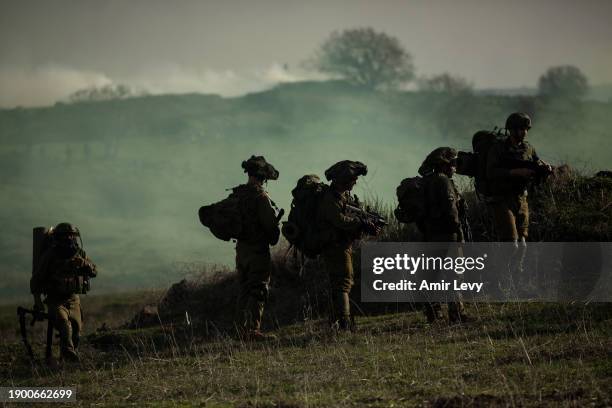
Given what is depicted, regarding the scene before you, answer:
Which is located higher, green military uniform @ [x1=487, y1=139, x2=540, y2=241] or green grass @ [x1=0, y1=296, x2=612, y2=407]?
green military uniform @ [x1=487, y1=139, x2=540, y2=241]

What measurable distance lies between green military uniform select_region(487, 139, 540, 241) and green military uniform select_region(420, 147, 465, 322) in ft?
2.17

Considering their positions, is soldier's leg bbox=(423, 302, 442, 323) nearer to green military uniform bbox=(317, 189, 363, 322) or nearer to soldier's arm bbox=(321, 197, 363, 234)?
green military uniform bbox=(317, 189, 363, 322)

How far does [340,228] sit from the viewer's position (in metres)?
12.8

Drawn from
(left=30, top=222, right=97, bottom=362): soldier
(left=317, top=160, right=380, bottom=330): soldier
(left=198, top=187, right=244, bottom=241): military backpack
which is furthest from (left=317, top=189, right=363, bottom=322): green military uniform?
(left=30, top=222, right=97, bottom=362): soldier

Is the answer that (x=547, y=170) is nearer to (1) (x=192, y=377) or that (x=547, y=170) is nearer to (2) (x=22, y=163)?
(1) (x=192, y=377)

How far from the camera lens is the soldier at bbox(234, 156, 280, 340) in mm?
13047

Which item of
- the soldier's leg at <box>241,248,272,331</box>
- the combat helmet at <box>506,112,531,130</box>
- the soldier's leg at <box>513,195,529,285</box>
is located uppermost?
the combat helmet at <box>506,112,531,130</box>

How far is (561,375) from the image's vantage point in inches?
380

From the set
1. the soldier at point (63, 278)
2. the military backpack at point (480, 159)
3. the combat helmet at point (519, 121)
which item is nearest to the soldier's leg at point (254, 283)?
the soldier at point (63, 278)

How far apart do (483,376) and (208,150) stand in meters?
71.0

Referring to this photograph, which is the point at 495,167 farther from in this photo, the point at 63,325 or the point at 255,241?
the point at 63,325

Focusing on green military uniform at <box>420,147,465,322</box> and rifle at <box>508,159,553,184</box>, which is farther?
rifle at <box>508,159,553,184</box>

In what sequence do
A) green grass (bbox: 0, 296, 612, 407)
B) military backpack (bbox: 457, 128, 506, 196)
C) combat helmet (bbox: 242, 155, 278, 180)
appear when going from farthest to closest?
military backpack (bbox: 457, 128, 506, 196) < combat helmet (bbox: 242, 155, 278, 180) < green grass (bbox: 0, 296, 612, 407)

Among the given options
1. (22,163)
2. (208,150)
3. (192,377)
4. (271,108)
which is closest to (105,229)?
(22,163)
